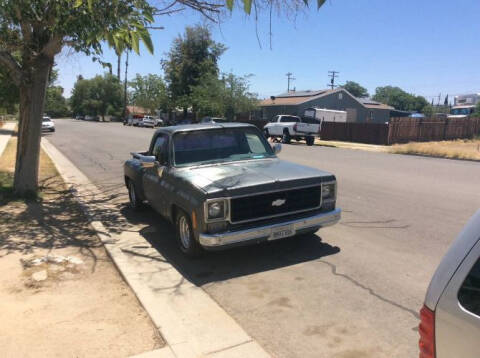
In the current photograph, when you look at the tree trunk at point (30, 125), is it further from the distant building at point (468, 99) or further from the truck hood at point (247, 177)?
the distant building at point (468, 99)

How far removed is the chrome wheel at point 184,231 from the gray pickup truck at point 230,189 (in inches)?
0.5

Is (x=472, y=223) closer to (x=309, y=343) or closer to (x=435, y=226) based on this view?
(x=309, y=343)

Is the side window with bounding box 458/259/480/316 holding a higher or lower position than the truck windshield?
lower

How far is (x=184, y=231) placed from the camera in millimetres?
5340

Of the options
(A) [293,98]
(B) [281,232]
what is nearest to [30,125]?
(B) [281,232]

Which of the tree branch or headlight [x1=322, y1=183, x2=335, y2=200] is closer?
headlight [x1=322, y1=183, x2=335, y2=200]

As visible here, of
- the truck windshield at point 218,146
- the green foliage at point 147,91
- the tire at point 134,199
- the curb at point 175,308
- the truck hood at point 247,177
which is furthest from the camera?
the green foliage at point 147,91

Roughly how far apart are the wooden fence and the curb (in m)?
25.0

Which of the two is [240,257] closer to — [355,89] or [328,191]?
[328,191]

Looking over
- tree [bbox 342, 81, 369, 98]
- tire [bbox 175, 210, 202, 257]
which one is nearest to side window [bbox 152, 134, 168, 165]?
tire [bbox 175, 210, 202, 257]

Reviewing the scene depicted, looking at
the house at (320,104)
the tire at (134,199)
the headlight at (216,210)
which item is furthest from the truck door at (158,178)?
the house at (320,104)

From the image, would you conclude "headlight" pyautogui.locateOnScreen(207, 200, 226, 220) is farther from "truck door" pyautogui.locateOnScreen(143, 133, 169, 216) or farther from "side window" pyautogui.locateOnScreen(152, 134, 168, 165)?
"side window" pyautogui.locateOnScreen(152, 134, 168, 165)

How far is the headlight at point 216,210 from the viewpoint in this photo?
4.64m

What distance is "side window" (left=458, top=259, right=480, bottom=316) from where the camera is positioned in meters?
1.74
